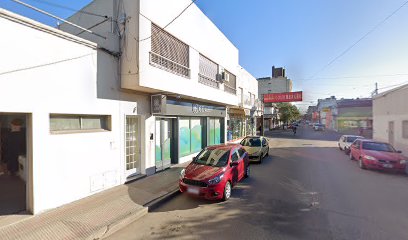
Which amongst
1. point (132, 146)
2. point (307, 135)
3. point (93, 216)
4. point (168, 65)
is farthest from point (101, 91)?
point (307, 135)

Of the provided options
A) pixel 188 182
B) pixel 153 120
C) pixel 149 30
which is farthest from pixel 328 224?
pixel 149 30

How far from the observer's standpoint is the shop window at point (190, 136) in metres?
10.9

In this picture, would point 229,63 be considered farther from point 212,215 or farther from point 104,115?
point 212,215

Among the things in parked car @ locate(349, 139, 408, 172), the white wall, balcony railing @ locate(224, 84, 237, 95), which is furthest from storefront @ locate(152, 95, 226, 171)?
parked car @ locate(349, 139, 408, 172)

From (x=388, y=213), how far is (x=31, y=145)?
355 inches

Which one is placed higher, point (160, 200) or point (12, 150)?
point (12, 150)

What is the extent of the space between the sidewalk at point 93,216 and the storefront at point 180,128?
8.49ft

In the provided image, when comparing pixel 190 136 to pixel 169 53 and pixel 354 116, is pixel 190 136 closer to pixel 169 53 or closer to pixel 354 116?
pixel 169 53

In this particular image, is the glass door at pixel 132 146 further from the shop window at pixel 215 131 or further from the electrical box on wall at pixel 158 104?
the shop window at pixel 215 131

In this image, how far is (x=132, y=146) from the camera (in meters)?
7.97

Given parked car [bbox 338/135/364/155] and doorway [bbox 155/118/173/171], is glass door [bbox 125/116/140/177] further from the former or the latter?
parked car [bbox 338/135/364/155]

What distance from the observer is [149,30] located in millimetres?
7047

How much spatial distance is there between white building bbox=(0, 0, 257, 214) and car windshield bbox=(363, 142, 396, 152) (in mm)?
9408

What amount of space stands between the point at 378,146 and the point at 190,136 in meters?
10.2
